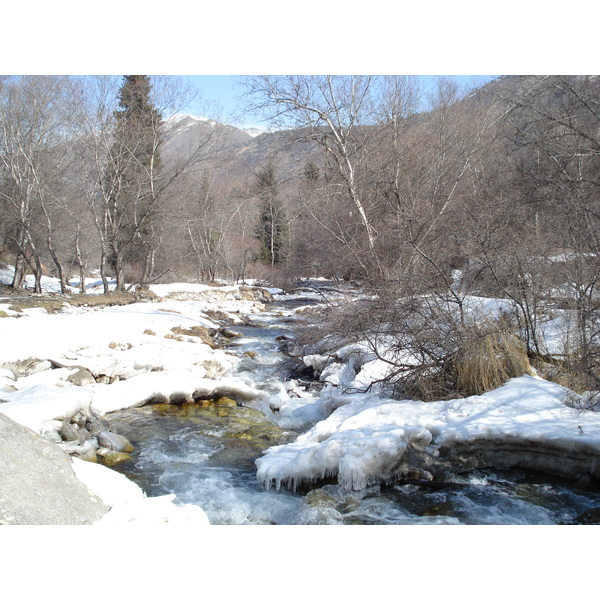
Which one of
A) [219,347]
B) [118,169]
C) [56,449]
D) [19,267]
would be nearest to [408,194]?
[219,347]

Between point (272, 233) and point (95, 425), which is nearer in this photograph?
point (95, 425)

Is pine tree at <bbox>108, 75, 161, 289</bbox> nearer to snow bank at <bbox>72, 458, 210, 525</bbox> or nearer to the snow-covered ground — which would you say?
the snow-covered ground

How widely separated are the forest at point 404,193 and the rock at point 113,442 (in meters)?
2.71

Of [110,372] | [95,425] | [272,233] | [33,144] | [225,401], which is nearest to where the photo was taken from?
[95,425]

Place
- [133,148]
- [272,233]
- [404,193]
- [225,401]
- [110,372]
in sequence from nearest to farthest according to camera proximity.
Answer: [225,401] < [110,372] < [404,193] < [133,148] < [272,233]

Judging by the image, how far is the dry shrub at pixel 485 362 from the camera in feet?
15.7

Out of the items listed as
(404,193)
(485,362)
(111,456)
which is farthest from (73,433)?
(404,193)

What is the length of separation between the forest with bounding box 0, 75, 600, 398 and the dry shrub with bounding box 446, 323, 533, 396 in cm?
2

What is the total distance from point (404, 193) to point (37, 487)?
8.61m

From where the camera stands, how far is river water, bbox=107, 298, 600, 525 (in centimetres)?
337

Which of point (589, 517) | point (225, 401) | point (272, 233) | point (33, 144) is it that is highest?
point (33, 144)

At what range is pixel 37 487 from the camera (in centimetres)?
306

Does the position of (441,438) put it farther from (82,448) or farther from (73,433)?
(73,433)

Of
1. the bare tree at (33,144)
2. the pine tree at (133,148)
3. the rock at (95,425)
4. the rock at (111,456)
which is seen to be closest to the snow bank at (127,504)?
the rock at (111,456)
